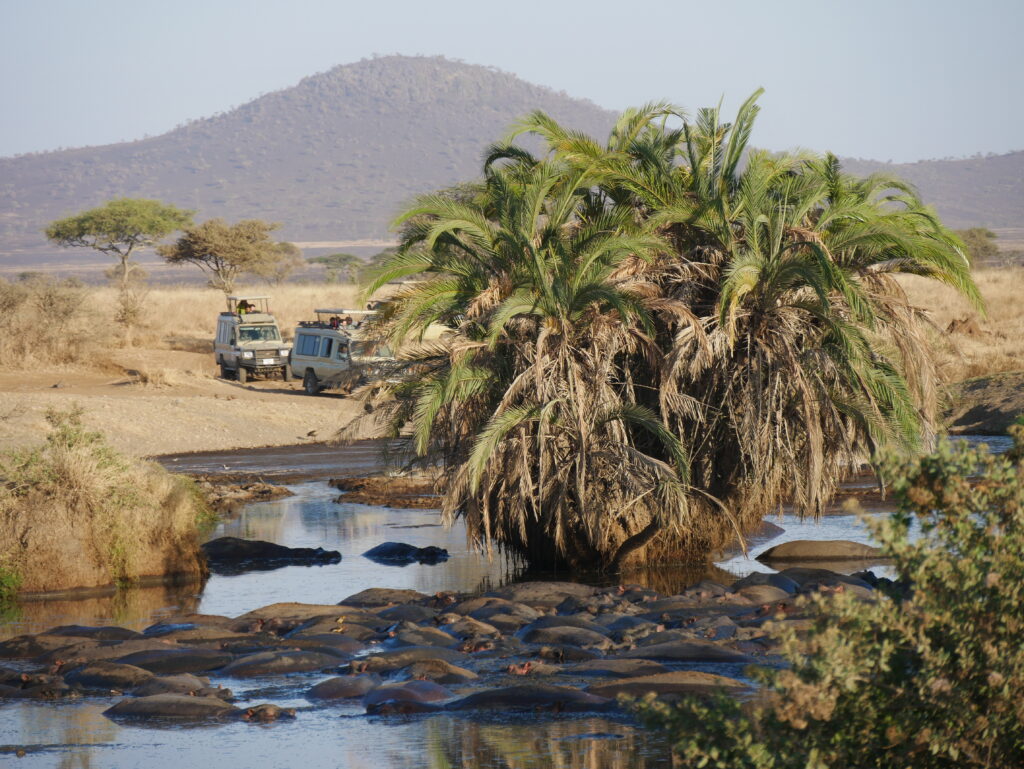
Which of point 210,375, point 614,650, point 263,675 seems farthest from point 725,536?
point 210,375

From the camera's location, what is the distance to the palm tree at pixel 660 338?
15.5 metres

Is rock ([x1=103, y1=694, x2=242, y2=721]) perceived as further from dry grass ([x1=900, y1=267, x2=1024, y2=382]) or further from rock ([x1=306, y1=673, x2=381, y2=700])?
dry grass ([x1=900, y1=267, x2=1024, y2=382])

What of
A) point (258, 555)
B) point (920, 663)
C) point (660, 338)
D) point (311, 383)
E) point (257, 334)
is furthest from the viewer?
point (257, 334)

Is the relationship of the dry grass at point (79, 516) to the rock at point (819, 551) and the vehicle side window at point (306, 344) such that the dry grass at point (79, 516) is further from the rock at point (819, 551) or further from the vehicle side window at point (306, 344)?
the vehicle side window at point (306, 344)

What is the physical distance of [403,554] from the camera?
19094 mm

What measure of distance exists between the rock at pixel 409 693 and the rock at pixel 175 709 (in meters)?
1.11

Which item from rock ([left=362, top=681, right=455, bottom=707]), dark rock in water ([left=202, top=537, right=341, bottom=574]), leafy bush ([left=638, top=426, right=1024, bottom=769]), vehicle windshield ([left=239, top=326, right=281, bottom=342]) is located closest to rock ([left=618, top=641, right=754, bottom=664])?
rock ([left=362, top=681, right=455, bottom=707])

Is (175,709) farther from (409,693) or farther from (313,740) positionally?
(409,693)

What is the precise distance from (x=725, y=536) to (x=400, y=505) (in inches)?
317

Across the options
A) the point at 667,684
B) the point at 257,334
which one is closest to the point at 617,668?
the point at 667,684

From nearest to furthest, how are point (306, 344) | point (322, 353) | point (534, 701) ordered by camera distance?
point (534, 701), point (322, 353), point (306, 344)

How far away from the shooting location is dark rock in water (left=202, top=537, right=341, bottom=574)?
739 inches

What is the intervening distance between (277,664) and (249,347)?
2991cm

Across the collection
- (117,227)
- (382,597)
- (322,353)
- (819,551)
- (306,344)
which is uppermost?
(117,227)
